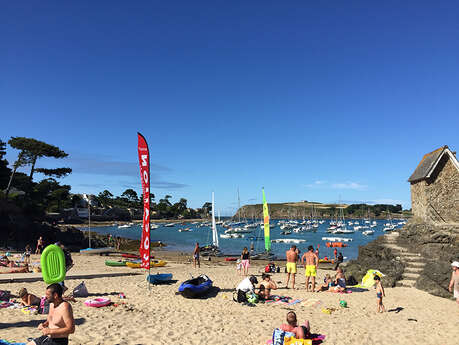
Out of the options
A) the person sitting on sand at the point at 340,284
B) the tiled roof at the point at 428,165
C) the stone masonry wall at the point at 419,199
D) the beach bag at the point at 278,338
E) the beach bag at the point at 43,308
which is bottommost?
the person sitting on sand at the point at 340,284

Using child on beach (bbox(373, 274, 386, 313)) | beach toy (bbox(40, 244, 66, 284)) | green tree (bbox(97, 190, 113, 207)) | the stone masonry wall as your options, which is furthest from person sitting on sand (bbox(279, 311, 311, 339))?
green tree (bbox(97, 190, 113, 207))

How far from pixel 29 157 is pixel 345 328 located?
5155 centimetres

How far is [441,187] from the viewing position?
2288cm

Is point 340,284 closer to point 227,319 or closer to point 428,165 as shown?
point 227,319

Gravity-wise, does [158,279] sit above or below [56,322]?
below

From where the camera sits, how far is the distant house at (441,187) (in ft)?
73.4

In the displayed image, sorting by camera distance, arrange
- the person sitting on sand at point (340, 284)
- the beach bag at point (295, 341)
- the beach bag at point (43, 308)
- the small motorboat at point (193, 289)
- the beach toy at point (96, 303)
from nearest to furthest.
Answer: the beach bag at point (295, 341), the beach bag at point (43, 308), the beach toy at point (96, 303), the small motorboat at point (193, 289), the person sitting on sand at point (340, 284)

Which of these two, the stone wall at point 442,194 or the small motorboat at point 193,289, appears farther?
the stone wall at point 442,194

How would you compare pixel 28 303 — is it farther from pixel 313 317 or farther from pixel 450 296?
pixel 450 296

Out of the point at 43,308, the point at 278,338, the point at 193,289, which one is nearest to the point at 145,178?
the point at 193,289

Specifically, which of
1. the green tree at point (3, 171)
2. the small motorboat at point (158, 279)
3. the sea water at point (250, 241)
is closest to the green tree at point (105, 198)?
the sea water at point (250, 241)

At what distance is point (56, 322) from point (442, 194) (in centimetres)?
2641

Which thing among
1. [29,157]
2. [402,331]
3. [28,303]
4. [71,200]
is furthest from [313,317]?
[71,200]

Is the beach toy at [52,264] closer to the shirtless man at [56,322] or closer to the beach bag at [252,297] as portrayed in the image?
the shirtless man at [56,322]
